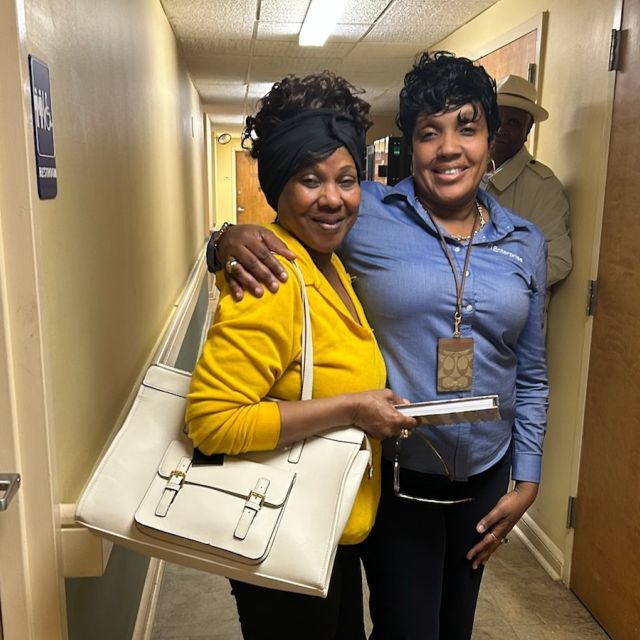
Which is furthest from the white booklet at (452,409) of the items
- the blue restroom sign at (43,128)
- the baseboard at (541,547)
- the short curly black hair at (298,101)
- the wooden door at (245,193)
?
the wooden door at (245,193)

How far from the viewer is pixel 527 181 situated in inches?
94.7

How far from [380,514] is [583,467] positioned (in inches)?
50.5

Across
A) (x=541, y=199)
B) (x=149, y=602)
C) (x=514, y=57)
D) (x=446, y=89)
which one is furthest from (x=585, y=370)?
(x=149, y=602)

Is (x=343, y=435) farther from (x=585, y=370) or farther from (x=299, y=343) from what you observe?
(x=585, y=370)

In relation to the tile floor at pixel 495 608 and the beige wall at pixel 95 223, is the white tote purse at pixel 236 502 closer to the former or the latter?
the beige wall at pixel 95 223

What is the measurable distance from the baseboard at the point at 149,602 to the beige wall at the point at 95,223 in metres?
0.77

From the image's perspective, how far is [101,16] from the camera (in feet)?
5.34

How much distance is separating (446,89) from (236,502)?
851mm

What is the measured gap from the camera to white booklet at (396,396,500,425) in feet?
3.44

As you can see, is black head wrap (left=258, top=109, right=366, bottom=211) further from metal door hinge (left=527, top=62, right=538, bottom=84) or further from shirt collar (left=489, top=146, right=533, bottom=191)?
metal door hinge (left=527, top=62, right=538, bottom=84)

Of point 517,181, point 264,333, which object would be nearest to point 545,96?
point 517,181

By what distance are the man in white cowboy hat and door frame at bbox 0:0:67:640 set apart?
5.89 feet

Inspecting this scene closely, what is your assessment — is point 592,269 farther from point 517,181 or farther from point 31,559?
point 31,559

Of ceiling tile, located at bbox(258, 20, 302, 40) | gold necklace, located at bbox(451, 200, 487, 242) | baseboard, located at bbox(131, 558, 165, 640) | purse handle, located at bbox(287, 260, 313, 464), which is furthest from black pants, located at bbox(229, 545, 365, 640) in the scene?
ceiling tile, located at bbox(258, 20, 302, 40)
